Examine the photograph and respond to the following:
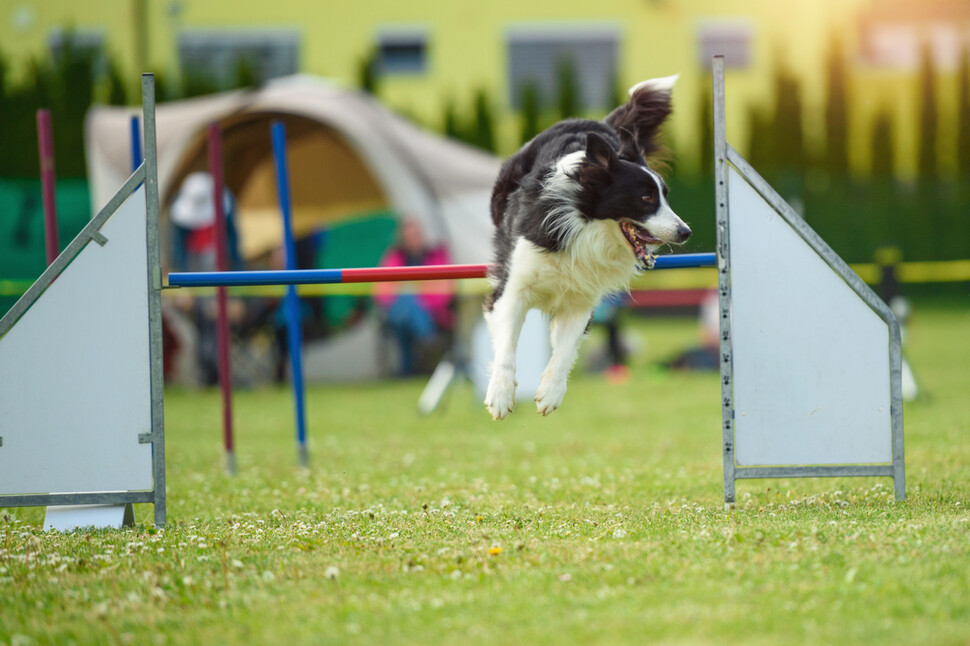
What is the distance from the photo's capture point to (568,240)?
467cm

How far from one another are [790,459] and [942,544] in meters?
0.92

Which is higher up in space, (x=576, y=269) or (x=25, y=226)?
(x=25, y=226)

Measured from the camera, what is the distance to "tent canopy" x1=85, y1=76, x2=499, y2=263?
13008 mm

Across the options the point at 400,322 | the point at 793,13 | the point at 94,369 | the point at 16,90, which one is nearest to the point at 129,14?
the point at 16,90

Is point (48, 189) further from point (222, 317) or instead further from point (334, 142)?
point (334, 142)

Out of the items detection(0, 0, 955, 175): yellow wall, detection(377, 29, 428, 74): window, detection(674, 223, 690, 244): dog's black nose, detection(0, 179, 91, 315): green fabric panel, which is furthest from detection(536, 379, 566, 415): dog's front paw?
detection(377, 29, 428, 74): window

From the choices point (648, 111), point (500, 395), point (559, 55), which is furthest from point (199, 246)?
point (559, 55)

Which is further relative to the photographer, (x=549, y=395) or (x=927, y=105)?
(x=927, y=105)

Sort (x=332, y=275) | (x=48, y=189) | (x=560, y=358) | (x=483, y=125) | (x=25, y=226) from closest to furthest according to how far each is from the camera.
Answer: (x=332, y=275), (x=560, y=358), (x=48, y=189), (x=25, y=226), (x=483, y=125)

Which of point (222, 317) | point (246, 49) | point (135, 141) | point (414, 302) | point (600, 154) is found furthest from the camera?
point (246, 49)

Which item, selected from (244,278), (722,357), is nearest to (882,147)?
(722,357)

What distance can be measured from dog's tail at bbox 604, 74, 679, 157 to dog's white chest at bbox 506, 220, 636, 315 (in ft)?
2.52

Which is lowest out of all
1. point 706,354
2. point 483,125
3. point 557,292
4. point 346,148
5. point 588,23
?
point 706,354

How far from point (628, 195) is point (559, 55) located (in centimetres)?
1821
